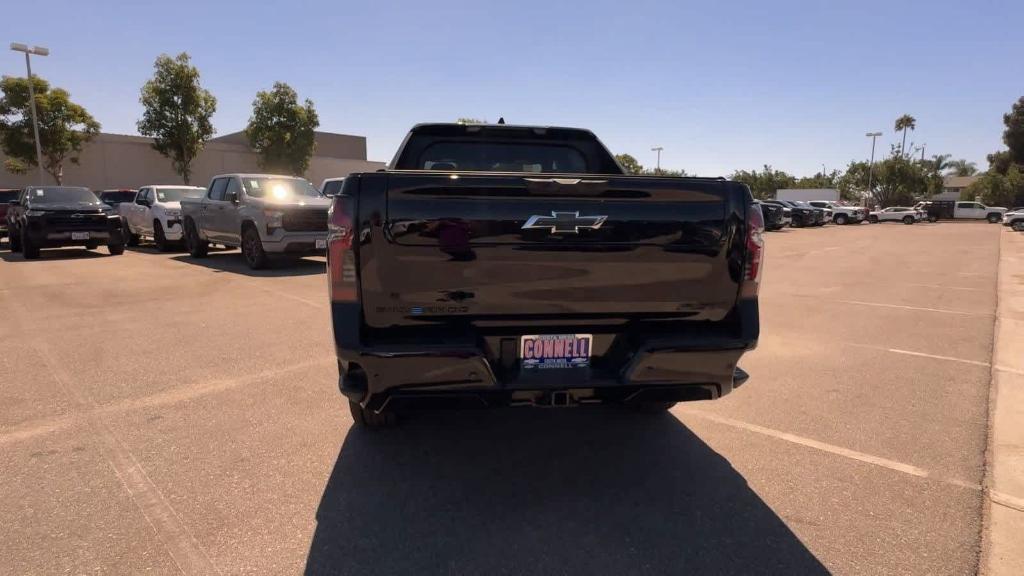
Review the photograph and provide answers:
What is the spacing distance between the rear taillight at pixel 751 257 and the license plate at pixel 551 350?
2.84 ft

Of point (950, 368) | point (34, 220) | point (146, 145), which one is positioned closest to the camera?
point (950, 368)

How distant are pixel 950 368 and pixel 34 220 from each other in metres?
16.7

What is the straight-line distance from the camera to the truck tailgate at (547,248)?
2.64 metres

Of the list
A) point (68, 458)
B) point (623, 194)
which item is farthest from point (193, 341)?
point (623, 194)

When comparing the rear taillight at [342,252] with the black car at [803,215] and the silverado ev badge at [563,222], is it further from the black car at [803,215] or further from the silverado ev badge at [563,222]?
the black car at [803,215]

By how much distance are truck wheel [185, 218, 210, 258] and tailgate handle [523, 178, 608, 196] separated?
1299 cm

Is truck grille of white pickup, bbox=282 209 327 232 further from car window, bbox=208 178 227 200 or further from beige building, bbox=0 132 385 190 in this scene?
beige building, bbox=0 132 385 190

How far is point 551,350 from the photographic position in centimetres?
282

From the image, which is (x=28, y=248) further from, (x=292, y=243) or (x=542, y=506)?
(x=542, y=506)

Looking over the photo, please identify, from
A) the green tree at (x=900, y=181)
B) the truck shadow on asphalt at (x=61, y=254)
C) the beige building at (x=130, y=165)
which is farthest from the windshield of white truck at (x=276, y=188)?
the green tree at (x=900, y=181)

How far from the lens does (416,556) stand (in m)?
2.46

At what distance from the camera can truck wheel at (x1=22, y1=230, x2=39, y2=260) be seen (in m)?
13.1

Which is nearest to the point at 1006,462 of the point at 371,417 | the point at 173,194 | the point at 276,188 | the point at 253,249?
the point at 371,417

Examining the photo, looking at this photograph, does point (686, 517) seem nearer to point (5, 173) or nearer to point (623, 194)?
point (623, 194)
